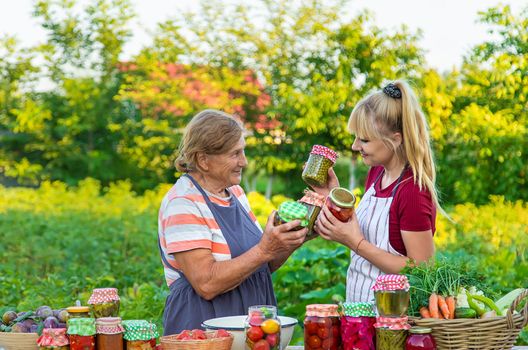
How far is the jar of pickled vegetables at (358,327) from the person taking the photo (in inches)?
102

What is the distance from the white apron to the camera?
10.4 ft

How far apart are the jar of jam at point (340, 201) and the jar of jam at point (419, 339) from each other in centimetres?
57

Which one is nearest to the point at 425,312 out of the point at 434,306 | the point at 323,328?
the point at 434,306

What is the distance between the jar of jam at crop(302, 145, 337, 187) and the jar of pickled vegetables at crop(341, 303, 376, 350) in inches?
30.7

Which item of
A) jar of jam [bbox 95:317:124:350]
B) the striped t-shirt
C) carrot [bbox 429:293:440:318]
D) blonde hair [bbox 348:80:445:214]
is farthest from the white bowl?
blonde hair [bbox 348:80:445:214]

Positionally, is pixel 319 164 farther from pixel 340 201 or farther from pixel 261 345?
pixel 261 345

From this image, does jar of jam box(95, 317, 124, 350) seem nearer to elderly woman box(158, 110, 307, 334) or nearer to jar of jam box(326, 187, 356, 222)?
elderly woman box(158, 110, 307, 334)

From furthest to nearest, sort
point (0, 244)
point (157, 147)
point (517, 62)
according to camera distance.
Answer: point (157, 147) < point (517, 62) < point (0, 244)

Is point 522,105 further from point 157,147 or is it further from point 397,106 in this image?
point 397,106

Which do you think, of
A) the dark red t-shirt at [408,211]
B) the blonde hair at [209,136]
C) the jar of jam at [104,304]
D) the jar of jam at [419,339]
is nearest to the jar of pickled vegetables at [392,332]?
the jar of jam at [419,339]

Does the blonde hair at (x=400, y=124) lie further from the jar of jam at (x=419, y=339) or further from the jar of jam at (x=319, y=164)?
the jar of jam at (x=419, y=339)

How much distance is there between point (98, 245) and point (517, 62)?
5.70 metres

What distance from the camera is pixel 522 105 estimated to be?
10.6 m

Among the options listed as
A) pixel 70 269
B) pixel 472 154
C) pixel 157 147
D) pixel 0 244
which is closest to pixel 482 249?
pixel 472 154
